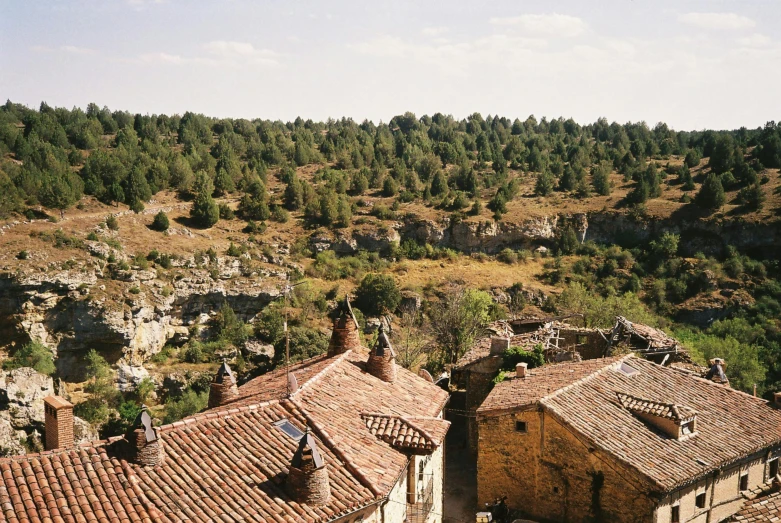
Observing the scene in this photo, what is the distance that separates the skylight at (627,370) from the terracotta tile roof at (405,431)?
1032cm

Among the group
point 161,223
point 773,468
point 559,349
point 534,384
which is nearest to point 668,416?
point 534,384

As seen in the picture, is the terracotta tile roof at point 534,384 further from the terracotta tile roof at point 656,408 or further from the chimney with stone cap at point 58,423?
the chimney with stone cap at point 58,423

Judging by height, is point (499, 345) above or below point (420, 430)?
below

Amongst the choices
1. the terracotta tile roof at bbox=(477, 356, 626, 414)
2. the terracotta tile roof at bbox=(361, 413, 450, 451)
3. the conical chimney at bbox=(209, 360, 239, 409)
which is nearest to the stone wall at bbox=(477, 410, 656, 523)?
the terracotta tile roof at bbox=(477, 356, 626, 414)

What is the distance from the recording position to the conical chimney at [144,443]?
42.6 ft

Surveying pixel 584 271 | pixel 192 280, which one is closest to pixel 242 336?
pixel 192 280

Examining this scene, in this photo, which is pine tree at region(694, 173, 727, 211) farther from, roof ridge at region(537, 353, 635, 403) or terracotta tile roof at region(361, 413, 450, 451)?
terracotta tile roof at region(361, 413, 450, 451)

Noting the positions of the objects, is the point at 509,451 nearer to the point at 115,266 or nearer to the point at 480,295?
the point at 480,295

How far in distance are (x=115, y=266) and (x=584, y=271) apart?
52886 millimetres

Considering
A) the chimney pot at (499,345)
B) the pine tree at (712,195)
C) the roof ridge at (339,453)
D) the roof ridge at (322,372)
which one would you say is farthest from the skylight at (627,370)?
the pine tree at (712,195)

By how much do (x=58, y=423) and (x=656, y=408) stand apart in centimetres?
1785

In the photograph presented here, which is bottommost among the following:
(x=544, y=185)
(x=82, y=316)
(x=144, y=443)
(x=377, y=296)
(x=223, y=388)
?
(x=377, y=296)

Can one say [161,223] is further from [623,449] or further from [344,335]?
[623,449]

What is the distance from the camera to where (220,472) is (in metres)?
13.3
